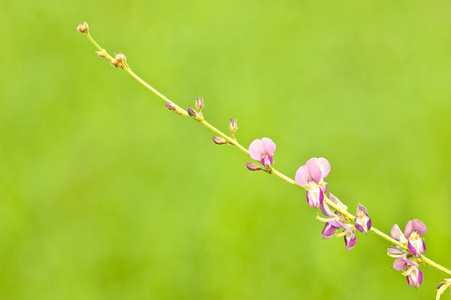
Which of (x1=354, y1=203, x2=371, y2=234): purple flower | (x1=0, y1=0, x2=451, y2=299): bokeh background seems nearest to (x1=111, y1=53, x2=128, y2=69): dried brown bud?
(x1=354, y1=203, x2=371, y2=234): purple flower

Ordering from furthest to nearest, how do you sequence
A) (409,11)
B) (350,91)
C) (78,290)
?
(409,11), (350,91), (78,290)

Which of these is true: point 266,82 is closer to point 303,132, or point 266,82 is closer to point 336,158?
point 303,132

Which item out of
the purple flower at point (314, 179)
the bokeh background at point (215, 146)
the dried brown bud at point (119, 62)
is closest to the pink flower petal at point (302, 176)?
the purple flower at point (314, 179)

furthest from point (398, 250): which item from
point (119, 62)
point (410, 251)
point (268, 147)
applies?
point (119, 62)

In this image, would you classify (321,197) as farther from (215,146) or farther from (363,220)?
(215,146)

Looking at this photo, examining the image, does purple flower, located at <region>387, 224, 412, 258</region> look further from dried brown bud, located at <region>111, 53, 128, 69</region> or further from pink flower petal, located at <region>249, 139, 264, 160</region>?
dried brown bud, located at <region>111, 53, 128, 69</region>

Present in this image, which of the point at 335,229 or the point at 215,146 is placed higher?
the point at 215,146

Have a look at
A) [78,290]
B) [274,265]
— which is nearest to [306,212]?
[274,265]

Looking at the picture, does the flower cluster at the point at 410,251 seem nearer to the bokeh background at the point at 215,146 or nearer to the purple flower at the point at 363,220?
the purple flower at the point at 363,220
